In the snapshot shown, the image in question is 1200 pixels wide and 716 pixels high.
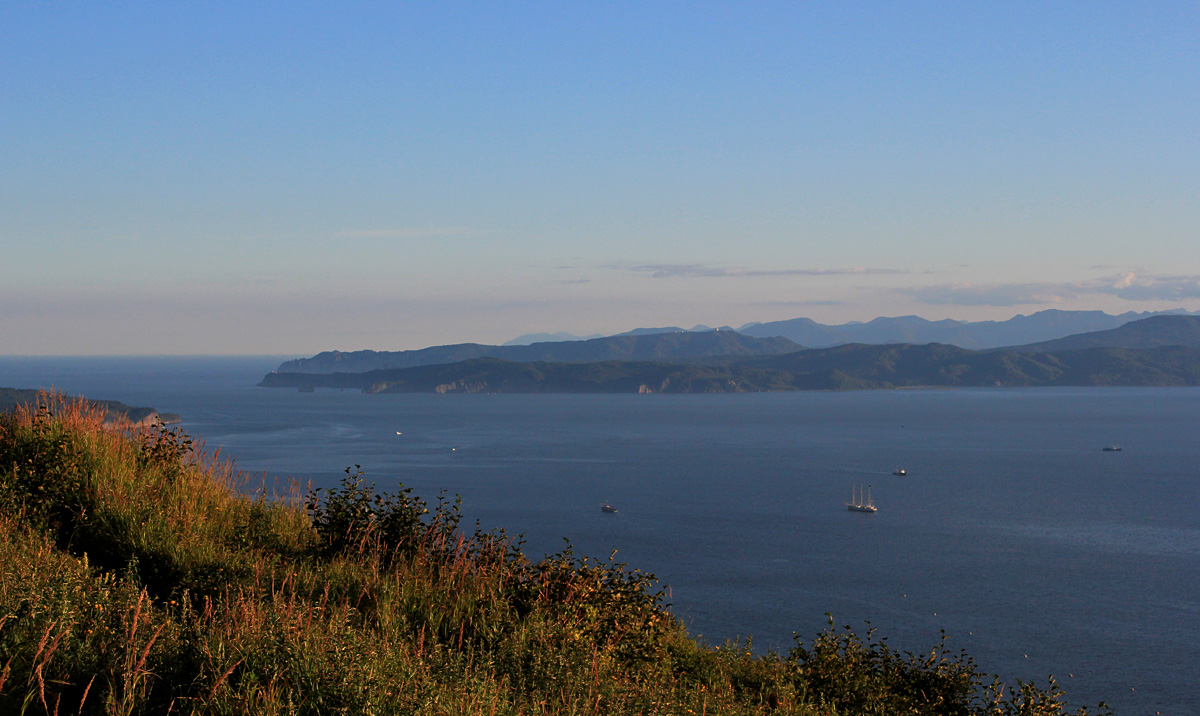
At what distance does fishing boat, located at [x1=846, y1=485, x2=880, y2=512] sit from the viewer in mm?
75800

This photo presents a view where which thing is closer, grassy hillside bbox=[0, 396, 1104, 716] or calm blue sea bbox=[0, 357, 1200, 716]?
grassy hillside bbox=[0, 396, 1104, 716]

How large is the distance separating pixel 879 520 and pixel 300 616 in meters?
72.9

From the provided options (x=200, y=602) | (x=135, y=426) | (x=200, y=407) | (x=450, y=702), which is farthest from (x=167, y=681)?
(x=200, y=407)

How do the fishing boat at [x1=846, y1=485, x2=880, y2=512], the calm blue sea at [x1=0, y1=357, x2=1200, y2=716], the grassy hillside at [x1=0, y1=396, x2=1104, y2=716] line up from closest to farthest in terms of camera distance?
the grassy hillside at [x1=0, y1=396, x2=1104, y2=716] < the calm blue sea at [x1=0, y1=357, x2=1200, y2=716] < the fishing boat at [x1=846, y1=485, x2=880, y2=512]

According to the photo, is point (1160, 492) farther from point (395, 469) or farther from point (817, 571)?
point (395, 469)

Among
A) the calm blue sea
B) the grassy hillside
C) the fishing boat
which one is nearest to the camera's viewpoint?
the grassy hillside

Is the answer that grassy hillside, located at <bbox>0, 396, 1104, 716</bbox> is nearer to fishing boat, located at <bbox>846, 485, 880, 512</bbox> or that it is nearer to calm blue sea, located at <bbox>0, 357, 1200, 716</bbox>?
calm blue sea, located at <bbox>0, 357, 1200, 716</bbox>

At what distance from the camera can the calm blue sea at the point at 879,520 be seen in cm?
4272

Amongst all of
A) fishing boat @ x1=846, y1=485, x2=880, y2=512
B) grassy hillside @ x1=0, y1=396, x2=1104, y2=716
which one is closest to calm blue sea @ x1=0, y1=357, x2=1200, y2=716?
fishing boat @ x1=846, y1=485, x2=880, y2=512

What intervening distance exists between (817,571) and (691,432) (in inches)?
3689

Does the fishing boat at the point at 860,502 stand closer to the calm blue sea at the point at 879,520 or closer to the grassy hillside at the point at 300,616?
the calm blue sea at the point at 879,520

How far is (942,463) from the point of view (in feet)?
362

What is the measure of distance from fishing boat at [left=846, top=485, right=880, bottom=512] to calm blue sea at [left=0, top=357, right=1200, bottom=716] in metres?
1.23

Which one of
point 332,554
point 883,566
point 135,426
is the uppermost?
point 135,426
